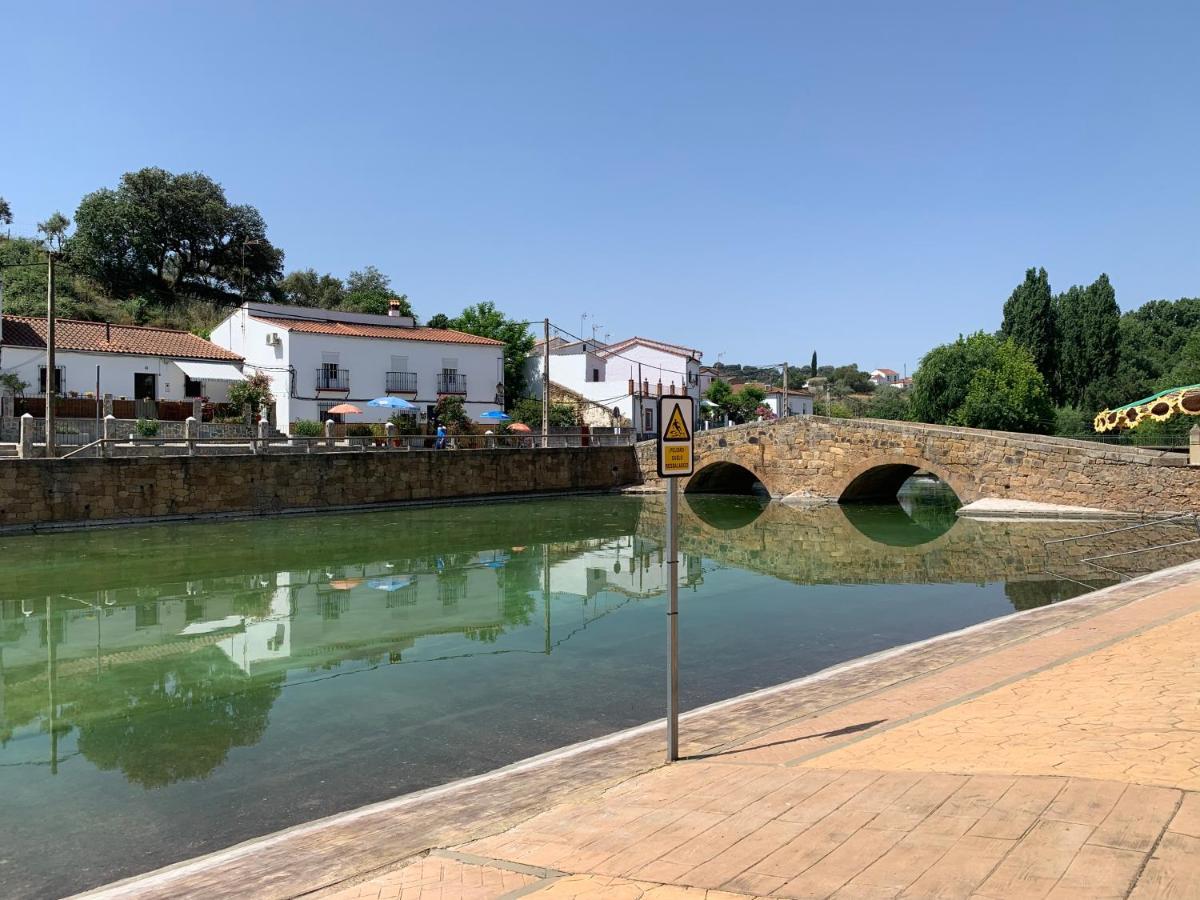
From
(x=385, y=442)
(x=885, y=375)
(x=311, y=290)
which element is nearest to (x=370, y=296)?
(x=311, y=290)

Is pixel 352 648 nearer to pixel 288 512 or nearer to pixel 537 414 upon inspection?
pixel 288 512

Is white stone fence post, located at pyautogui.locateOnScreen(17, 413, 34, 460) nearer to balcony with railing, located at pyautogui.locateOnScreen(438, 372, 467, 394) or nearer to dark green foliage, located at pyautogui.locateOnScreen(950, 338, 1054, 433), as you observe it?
balcony with railing, located at pyautogui.locateOnScreen(438, 372, 467, 394)

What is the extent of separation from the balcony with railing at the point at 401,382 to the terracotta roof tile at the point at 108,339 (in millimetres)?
6420

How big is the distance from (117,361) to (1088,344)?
51.1m

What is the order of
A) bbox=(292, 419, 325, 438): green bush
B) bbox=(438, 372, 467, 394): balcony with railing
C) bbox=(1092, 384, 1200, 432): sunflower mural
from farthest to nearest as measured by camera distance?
1. bbox=(438, 372, 467, 394): balcony with railing
2. bbox=(292, 419, 325, 438): green bush
3. bbox=(1092, 384, 1200, 432): sunflower mural

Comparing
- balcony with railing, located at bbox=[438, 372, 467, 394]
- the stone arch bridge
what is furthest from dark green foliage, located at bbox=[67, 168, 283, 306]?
the stone arch bridge

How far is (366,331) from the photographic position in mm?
40031

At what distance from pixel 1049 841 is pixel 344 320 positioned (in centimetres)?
4282

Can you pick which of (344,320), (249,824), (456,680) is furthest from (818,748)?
(344,320)

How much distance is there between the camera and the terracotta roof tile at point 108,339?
31.2 m

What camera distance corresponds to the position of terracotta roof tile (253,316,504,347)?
37.4 meters

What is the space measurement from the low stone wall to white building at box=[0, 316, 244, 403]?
29.5ft

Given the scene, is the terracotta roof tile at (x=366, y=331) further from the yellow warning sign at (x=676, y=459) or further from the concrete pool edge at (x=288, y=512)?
the yellow warning sign at (x=676, y=459)

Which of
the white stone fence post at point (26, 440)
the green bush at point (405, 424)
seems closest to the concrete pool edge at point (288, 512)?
the white stone fence post at point (26, 440)
